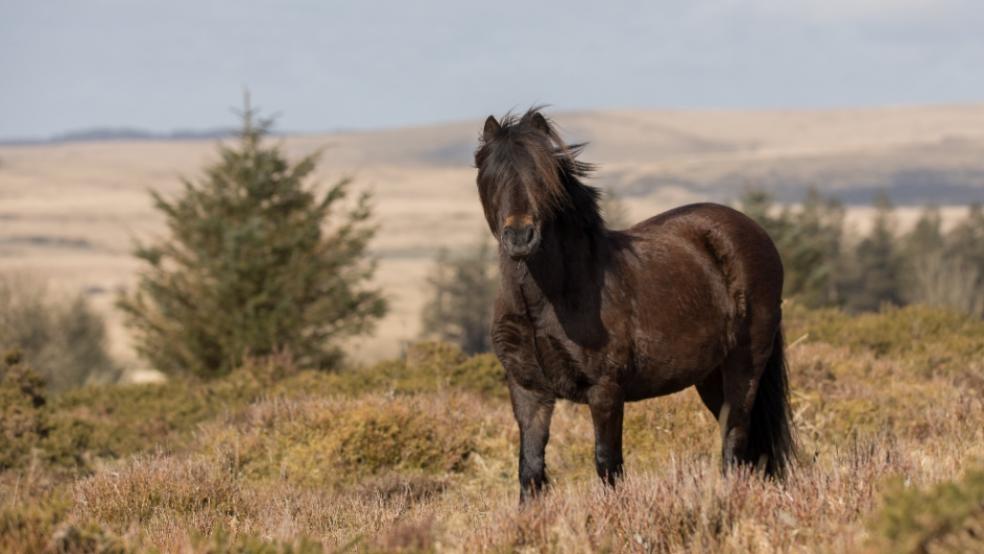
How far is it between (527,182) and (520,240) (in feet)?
1.17

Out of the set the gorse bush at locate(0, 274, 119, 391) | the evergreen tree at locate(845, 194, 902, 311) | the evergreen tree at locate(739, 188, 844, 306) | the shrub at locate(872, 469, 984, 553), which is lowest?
the evergreen tree at locate(845, 194, 902, 311)

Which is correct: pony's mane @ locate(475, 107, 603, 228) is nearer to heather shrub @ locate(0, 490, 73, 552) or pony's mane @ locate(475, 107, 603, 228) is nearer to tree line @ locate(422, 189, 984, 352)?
heather shrub @ locate(0, 490, 73, 552)

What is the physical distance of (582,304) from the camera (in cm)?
593

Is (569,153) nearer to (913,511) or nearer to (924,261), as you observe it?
(913,511)

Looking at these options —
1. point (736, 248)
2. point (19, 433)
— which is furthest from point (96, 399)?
point (736, 248)

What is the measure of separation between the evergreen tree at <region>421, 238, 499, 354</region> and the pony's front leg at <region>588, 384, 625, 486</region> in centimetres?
5106

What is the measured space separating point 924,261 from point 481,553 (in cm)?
5717

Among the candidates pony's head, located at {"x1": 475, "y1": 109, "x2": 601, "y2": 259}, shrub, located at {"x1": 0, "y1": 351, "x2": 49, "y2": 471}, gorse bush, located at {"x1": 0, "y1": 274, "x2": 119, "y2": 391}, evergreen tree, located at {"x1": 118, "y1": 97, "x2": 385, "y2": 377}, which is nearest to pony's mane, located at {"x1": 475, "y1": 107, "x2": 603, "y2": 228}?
pony's head, located at {"x1": 475, "y1": 109, "x2": 601, "y2": 259}

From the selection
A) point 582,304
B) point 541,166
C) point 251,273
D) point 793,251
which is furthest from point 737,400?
point 793,251

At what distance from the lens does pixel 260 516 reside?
19.4ft

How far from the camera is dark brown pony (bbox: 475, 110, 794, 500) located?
573 cm

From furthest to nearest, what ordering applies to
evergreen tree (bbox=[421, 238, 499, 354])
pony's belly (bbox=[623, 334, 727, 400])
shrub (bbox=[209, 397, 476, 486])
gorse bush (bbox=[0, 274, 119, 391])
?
evergreen tree (bbox=[421, 238, 499, 354]), gorse bush (bbox=[0, 274, 119, 391]), shrub (bbox=[209, 397, 476, 486]), pony's belly (bbox=[623, 334, 727, 400])

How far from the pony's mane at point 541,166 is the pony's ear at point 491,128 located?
1cm

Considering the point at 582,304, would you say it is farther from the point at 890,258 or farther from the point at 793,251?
the point at 890,258
